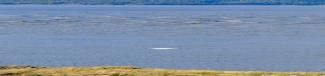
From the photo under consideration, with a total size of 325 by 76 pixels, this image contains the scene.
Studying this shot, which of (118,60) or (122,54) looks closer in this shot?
(118,60)

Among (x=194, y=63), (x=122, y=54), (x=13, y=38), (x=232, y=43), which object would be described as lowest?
(x=194, y=63)

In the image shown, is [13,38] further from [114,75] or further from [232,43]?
[114,75]

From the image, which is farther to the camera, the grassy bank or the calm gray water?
the calm gray water

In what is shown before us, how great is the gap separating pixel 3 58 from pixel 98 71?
27.0 meters

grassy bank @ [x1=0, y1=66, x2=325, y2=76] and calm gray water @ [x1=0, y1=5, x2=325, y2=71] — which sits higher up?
calm gray water @ [x1=0, y1=5, x2=325, y2=71]

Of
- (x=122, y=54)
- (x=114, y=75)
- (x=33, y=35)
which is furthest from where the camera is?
(x=33, y=35)

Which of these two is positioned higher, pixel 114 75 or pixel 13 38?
pixel 13 38

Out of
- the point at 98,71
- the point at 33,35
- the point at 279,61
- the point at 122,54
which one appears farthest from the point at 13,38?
the point at 98,71

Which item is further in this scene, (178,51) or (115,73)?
(178,51)

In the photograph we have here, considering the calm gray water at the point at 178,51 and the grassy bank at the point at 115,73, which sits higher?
the calm gray water at the point at 178,51

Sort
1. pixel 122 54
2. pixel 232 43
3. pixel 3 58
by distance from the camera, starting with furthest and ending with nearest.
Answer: pixel 232 43, pixel 122 54, pixel 3 58

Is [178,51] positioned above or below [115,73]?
above

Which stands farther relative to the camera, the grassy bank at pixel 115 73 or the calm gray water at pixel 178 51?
the calm gray water at pixel 178 51

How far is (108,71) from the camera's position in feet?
75.4
